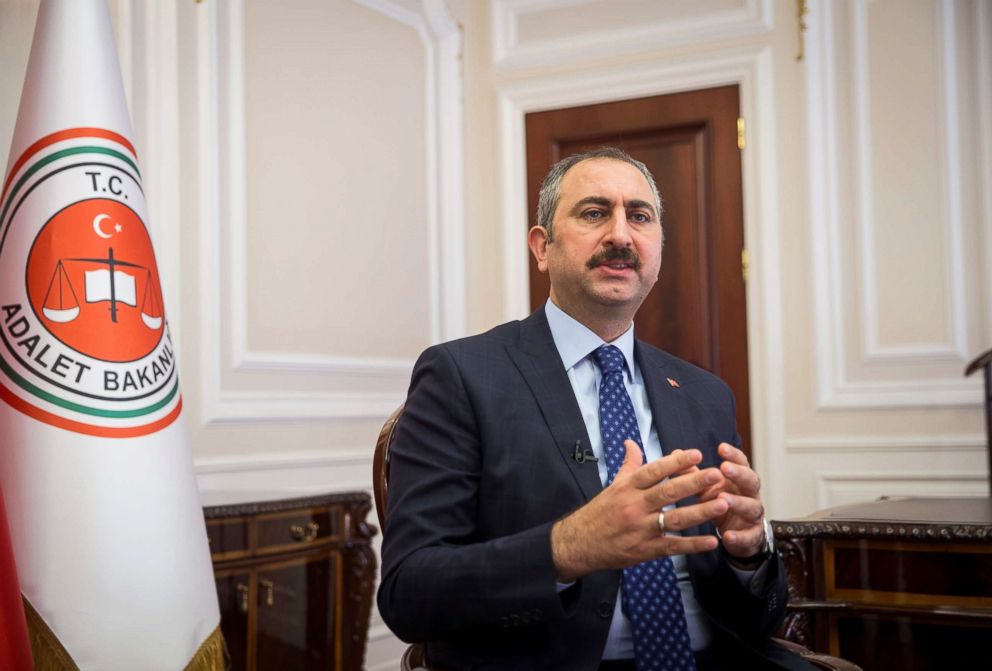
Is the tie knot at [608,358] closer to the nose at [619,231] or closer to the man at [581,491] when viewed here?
the man at [581,491]

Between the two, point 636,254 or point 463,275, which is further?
point 463,275

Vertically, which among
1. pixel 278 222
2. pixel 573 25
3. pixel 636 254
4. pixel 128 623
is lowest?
pixel 128 623

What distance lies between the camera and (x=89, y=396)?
2.12 meters

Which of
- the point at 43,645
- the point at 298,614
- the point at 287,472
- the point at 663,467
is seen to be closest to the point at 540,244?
the point at 663,467

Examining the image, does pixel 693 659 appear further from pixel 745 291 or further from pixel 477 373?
pixel 745 291

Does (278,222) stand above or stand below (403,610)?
above

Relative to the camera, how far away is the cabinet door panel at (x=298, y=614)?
9.21 feet

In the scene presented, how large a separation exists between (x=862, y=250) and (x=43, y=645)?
10.2 feet

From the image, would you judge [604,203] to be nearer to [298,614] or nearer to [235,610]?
[235,610]

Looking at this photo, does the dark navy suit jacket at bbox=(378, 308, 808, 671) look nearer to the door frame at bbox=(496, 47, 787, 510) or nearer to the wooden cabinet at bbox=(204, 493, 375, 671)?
the wooden cabinet at bbox=(204, 493, 375, 671)

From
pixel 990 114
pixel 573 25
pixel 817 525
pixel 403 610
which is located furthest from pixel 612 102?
pixel 403 610

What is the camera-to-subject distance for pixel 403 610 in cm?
146

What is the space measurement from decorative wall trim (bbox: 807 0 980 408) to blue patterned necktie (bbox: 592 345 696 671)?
8.15ft

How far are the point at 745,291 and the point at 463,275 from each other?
1243 millimetres
